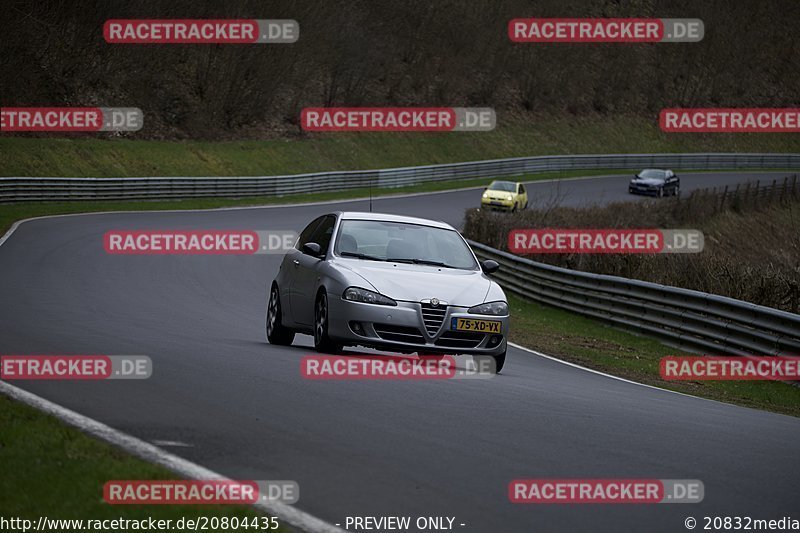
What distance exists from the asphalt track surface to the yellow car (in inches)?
1217

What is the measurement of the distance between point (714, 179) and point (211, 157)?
103 ft

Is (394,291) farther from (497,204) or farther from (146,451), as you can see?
(497,204)

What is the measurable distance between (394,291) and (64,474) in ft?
19.9

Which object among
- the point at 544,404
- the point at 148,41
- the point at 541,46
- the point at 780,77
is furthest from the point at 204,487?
the point at 780,77

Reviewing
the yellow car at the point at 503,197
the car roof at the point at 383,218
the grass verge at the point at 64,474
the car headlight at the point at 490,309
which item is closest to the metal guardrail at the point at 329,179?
the yellow car at the point at 503,197

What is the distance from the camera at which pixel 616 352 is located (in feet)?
61.5

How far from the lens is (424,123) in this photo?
71938mm

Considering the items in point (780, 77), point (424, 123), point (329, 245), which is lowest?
point (329, 245)

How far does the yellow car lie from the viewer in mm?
46125

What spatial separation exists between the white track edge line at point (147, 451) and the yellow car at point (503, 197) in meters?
37.7

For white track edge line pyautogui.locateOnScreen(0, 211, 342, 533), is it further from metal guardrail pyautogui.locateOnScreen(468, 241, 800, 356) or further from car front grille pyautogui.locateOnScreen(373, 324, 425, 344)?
metal guardrail pyautogui.locateOnScreen(468, 241, 800, 356)

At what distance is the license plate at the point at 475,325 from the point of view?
12039mm

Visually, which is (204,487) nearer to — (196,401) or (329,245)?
(196,401)

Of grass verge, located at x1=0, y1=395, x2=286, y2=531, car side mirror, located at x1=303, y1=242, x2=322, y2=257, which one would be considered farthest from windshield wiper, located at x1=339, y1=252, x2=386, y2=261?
grass verge, located at x1=0, y1=395, x2=286, y2=531
